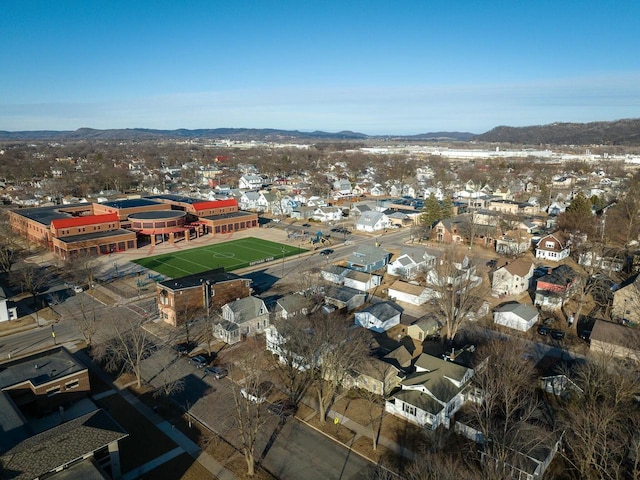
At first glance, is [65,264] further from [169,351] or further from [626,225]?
[626,225]

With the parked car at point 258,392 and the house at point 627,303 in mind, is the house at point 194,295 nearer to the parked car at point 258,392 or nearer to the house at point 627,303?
the parked car at point 258,392

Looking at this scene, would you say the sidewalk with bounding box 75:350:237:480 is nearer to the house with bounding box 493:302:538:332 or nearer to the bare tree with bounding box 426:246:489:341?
the bare tree with bounding box 426:246:489:341

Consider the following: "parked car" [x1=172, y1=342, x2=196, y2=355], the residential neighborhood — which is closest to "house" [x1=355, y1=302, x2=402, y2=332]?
the residential neighborhood

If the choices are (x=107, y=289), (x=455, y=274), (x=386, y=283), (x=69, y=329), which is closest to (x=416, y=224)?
(x=386, y=283)

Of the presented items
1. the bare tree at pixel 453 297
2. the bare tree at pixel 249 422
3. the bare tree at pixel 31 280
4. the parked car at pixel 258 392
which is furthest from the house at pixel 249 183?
the bare tree at pixel 249 422

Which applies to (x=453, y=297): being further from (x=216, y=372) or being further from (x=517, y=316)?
(x=216, y=372)
